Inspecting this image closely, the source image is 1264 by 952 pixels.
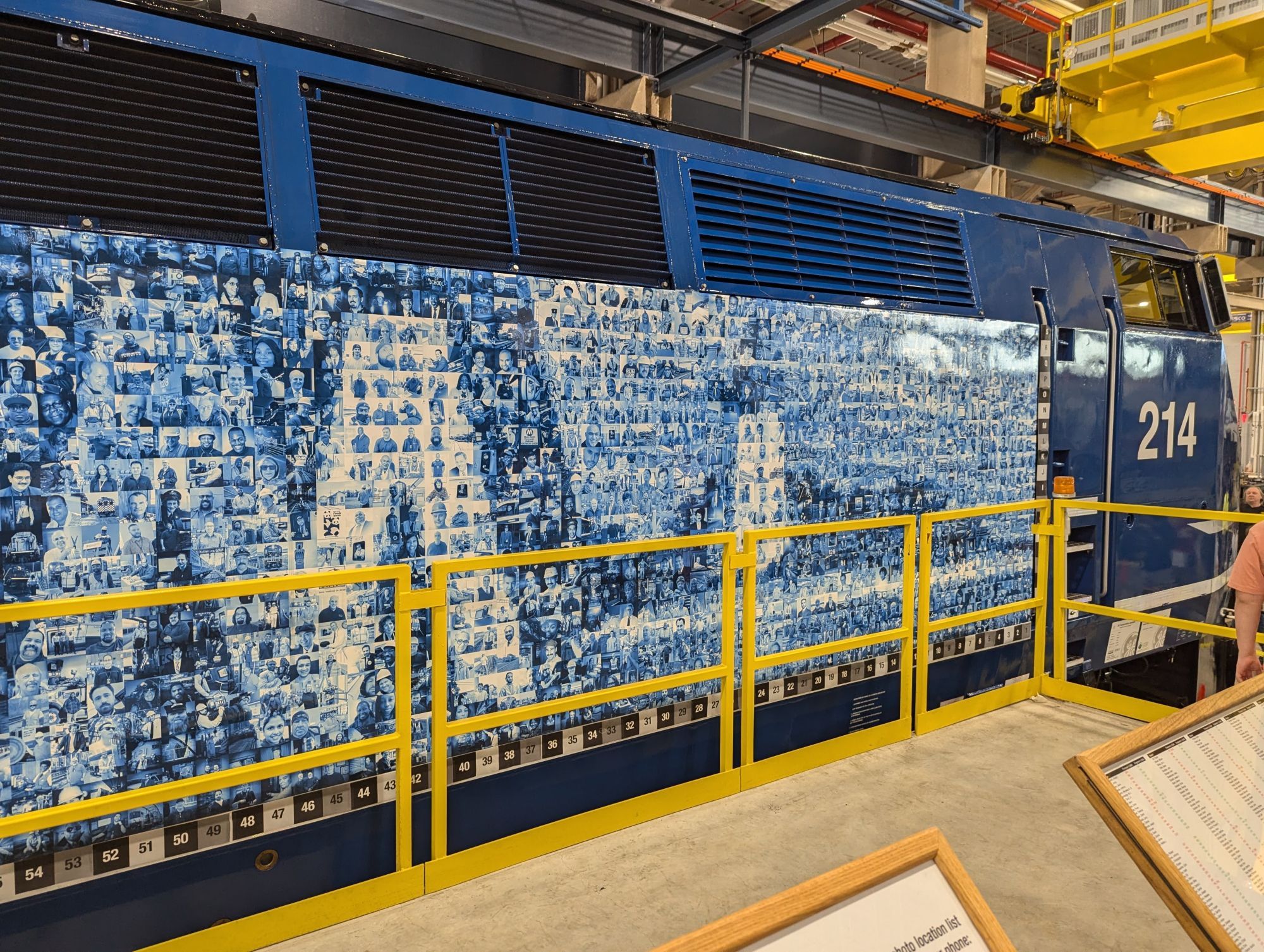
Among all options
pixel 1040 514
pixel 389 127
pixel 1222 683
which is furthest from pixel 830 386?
pixel 1222 683

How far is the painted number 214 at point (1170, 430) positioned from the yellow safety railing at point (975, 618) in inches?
45.4

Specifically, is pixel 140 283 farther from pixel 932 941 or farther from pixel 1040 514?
pixel 1040 514

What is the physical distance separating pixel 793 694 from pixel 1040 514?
1.98 metres

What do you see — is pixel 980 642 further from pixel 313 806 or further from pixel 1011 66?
pixel 1011 66

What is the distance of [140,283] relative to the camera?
2.18 m

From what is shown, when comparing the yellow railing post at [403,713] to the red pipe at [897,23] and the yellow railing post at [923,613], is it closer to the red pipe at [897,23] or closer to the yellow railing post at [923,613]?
the yellow railing post at [923,613]

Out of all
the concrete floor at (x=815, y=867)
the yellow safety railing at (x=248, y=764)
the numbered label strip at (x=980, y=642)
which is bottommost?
the concrete floor at (x=815, y=867)

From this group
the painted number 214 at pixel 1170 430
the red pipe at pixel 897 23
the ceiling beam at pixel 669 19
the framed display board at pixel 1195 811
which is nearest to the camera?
the framed display board at pixel 1195 811

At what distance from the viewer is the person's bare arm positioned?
2854 millimetres

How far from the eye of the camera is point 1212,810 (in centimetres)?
138

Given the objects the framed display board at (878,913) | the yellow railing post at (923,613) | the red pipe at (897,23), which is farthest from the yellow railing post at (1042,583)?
the red pipe at (897,23)

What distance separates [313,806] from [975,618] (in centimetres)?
311

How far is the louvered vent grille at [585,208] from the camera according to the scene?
2936 millimetres

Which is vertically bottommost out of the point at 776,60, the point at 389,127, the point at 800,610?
the point at 800,610
